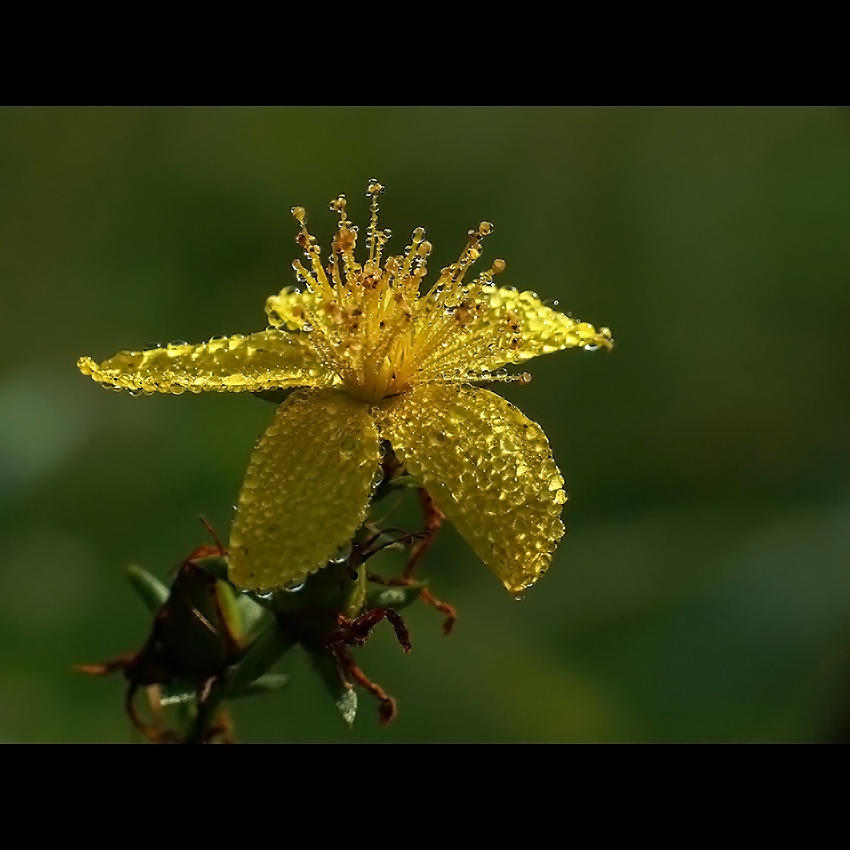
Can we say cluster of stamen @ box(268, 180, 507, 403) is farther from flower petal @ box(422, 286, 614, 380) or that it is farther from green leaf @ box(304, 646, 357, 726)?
green leaf @ box(304, 646, 357, 726)

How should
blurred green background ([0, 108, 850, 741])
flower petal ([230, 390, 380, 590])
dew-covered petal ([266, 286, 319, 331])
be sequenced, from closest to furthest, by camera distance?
flower petal ([230, 390, 380, 590])
dew-covered petal ([266, 286, 319, 331])
blurred green background ([0, 108, 850, 741])

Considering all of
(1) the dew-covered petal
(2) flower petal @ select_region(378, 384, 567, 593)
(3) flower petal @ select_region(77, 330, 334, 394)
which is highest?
(1) the dew-covered petal

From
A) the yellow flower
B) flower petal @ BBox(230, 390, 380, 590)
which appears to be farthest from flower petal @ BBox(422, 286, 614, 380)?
flower petal @ BBox(230, 390, 380, 590)

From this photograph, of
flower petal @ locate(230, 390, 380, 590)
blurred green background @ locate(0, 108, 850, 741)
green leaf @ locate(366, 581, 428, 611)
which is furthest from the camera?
blurred green background @ locate(0, 108, 850, 741)

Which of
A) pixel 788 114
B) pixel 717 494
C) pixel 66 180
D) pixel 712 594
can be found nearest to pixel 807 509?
pixel 717 494

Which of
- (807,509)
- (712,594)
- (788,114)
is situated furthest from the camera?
(788,114)

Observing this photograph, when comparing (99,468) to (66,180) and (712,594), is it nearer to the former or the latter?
(66,180)
